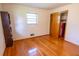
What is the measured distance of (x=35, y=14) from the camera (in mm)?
4293

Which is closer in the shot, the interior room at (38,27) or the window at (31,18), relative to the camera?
the interior room at (38,27)

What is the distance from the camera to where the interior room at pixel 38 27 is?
99.8 inches

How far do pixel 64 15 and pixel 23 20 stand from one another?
2.34 metres

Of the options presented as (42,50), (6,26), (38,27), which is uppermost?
(6,26)

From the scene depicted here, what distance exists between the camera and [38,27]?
461 centimetres

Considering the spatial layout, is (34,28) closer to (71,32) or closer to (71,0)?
(71,32)

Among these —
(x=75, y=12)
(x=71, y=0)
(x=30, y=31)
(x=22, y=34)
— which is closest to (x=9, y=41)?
(x=22, y=34)

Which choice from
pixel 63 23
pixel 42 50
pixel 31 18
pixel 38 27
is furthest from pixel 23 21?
pixel 63 23

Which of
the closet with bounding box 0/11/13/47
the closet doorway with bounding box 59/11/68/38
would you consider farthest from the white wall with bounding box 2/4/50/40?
the closet doorway with bounding box 59/11/68/38

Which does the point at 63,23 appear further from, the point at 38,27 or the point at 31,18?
the point at 31,18

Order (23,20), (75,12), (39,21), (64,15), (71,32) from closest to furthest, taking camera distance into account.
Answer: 1. (75,12)
2. (71,32)
3. (23,20)
4. (64,15)
5. (39,21)

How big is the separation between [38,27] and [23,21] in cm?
113

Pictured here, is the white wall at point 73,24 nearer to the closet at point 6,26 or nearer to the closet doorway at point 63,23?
the closet doorway at point 63,23

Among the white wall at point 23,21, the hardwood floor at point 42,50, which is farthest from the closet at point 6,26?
the white wall at point 23,21
